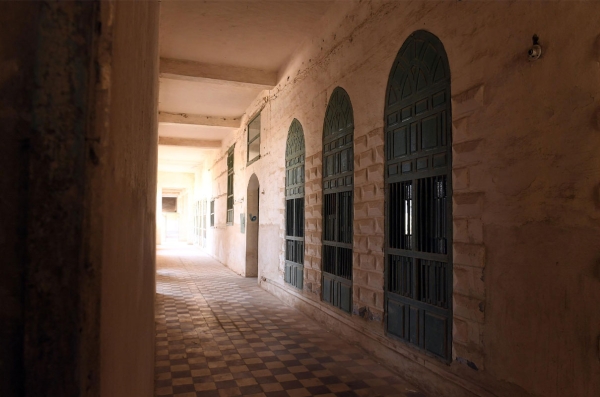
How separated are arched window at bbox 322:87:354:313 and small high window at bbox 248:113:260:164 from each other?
14.7ft

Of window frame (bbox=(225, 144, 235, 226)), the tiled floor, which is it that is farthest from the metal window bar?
window frame (bbox=(225, 144, 235, 226))

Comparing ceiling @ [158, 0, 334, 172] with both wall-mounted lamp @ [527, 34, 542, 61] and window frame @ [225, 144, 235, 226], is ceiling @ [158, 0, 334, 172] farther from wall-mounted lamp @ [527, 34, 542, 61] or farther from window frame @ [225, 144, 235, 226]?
wall-mounted lamp @ [527, 34, 542, 61]

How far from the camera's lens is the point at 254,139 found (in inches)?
428

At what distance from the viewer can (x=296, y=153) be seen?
7.34 metres

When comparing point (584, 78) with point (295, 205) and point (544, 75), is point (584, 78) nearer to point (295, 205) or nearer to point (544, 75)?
point (544, 75)

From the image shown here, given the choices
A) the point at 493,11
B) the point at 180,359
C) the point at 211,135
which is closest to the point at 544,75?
the point at 493,11

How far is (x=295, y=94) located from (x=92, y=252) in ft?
23.5

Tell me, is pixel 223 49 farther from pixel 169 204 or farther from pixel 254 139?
pixel 169 204

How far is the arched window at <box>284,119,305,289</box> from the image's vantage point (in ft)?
23.3

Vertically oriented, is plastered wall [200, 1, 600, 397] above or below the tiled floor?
A: above

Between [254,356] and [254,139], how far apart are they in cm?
705

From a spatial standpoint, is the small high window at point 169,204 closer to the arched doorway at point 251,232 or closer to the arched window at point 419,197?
the arched doorway at point 251,232

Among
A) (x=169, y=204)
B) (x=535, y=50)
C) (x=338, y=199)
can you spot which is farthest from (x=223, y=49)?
(x=169, y=204)

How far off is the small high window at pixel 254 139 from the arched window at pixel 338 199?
4.49 m
